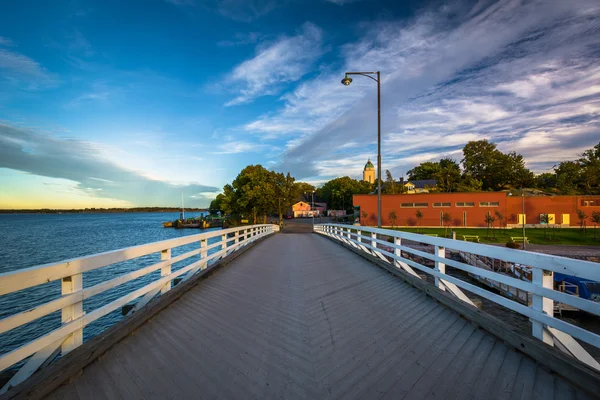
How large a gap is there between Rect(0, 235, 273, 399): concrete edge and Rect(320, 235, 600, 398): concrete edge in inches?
170

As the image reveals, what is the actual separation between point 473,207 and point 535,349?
4719 centimetres

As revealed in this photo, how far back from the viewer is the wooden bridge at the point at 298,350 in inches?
89.0

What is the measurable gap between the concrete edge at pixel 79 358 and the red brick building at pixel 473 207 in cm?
4180

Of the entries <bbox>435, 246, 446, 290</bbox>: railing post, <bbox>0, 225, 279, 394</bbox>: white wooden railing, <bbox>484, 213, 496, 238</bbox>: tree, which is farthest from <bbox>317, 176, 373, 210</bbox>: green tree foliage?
<bbox>0, 225, 279, 394</bbox>: white wooden railing

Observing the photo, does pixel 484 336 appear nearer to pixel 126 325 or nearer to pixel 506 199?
pixel 126 325

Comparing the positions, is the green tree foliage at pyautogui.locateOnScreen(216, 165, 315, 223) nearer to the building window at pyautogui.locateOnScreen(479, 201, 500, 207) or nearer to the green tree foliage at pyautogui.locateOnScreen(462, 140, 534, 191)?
the building window at pyautogui.locateOnScreen(479, 201, 500, 207)

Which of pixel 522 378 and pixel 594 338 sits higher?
pixel 594 338

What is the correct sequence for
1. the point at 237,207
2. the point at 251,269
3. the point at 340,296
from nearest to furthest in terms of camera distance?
the point at 340,296 → the point at 251,269 → the point at 237,207

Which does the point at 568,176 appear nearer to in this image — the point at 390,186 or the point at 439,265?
the point at 390,186

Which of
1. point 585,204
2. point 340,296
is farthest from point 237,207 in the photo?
point 585,204

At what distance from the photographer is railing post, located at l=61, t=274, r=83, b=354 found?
2.64 m

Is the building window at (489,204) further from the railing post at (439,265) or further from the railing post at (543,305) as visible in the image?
the railing post at (543,305)

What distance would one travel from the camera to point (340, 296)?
4781 millimetres

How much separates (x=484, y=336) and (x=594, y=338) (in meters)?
1.10
